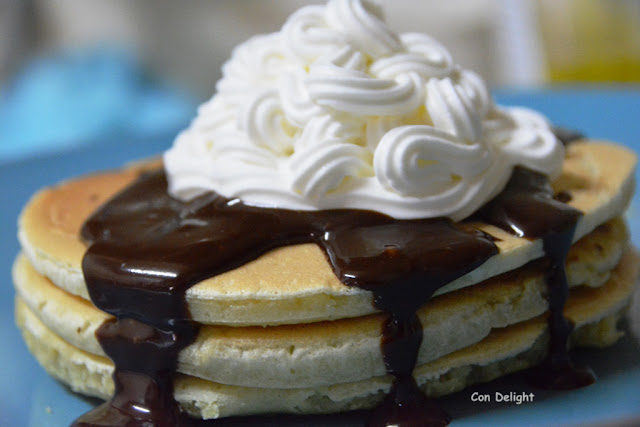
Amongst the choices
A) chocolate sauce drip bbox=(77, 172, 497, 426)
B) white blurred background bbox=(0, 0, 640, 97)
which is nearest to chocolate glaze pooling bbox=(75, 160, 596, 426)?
chocolate sauce drip bbox=(77, 172, 497, 426)

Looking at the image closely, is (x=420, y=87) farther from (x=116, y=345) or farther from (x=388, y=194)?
(x=116, y=345)

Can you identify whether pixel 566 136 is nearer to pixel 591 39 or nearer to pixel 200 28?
pixel 591 39

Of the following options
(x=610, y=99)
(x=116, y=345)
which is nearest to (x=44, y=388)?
(x=116, y=345)

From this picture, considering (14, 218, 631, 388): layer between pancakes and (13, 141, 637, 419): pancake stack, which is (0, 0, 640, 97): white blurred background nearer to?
(13, 141, 637, 419): pancake stack

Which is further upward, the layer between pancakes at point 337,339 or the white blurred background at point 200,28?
the white blurred background at point 200,28

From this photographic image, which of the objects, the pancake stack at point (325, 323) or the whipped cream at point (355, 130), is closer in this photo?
the pancake stack at point (325, 323)

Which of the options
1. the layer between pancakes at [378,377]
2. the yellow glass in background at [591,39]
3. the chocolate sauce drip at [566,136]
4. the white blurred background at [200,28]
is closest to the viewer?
the layer between pancakes at [378,377]

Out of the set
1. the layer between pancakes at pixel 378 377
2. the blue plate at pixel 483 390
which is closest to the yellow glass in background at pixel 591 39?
the blue plate at pixel 483 390

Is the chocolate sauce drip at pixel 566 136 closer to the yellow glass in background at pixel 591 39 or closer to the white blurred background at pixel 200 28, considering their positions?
the yellow glass in background at pixel 591 39
